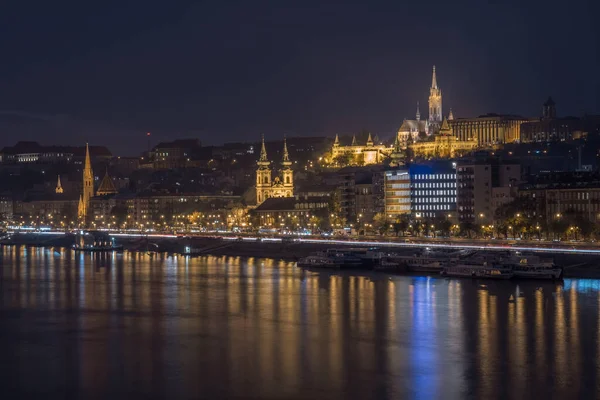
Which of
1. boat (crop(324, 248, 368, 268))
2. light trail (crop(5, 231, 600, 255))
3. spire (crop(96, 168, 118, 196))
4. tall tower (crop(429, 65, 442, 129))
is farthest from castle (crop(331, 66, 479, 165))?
Result: boat (crop(324, 248, 368, 268))

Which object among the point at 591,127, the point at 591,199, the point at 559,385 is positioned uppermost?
the point at 591,127

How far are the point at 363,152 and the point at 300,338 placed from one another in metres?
69.5

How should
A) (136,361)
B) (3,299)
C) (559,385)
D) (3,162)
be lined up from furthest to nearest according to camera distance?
(3,162)
(3,299)
(136,361)
(559,385)

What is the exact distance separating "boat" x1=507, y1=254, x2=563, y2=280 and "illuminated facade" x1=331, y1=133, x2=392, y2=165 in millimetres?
54706

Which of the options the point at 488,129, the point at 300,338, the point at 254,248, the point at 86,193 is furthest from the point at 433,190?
the point at 86,193

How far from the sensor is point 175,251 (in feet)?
183

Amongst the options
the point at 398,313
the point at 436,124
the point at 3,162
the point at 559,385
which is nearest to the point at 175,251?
the point at 398,313

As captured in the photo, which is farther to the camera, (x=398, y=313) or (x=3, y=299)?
(x=3, y=299)

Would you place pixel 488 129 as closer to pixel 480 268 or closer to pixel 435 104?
pixel 435 104

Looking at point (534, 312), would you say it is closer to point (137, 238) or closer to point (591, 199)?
point (591, 199)

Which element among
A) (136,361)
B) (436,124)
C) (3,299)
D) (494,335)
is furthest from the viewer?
(436,124)

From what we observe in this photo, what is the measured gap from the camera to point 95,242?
205ft

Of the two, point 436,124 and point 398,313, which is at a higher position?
point 436,124

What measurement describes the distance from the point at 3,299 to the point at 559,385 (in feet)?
58.0
